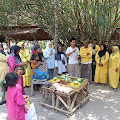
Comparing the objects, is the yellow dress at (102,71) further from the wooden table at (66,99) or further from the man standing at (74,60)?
the wooden table at (66,99)

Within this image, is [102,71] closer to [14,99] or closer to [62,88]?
[62,88]

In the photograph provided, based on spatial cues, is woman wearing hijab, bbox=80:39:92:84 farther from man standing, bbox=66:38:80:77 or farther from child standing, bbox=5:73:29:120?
child standing, bbox=5:73:29:120

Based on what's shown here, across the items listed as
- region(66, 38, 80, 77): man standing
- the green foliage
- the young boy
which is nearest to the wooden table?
the young boy

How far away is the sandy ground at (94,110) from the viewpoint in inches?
115

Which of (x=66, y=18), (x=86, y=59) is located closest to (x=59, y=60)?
(x=86, y=59)

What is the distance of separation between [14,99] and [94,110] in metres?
1.99

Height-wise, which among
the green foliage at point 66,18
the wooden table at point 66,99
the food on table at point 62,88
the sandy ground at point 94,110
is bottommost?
the sandy ground at point 94,110

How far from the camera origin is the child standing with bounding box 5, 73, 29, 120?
79.3 inches

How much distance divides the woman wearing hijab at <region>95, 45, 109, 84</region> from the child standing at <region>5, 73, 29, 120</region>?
333 centimetres

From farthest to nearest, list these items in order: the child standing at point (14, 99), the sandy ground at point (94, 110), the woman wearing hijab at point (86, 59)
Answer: the woman wearing hijab at point (86, 59) → the sandy ground at point (94, 110) → the child standing at point (14, 99)

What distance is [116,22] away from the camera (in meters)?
5.83

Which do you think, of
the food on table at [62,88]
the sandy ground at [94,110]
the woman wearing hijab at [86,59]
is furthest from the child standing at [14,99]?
the woman wearing hijab at [86,59]

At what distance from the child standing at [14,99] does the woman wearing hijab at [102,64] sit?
3332mm

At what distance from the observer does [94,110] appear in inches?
125
